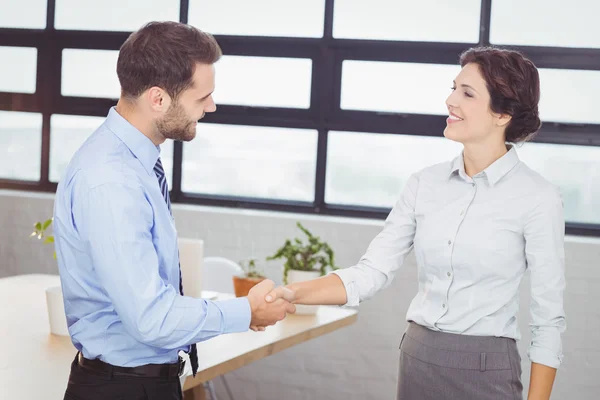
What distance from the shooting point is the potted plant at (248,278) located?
3.35 m

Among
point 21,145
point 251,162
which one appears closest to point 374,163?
point 251,162

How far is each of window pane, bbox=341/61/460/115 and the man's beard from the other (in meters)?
2.69

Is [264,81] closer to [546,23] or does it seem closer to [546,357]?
[546,23]

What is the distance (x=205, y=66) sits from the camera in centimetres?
184

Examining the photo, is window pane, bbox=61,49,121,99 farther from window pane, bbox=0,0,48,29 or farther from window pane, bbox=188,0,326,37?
window pane, bbox=188,0,326,37

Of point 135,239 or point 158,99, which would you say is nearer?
point 135,239

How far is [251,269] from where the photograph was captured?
3416 mm

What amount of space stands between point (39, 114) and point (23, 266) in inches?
37.0

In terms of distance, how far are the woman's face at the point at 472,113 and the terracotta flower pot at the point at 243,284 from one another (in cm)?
140

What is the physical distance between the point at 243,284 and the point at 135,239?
174cm

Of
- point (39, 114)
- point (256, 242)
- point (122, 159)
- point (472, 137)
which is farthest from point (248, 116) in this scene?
point (122, 159)

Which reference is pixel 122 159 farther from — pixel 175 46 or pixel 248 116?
pixel 248 116

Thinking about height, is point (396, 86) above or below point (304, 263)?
above

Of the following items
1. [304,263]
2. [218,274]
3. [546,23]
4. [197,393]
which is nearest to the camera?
[197,393]
